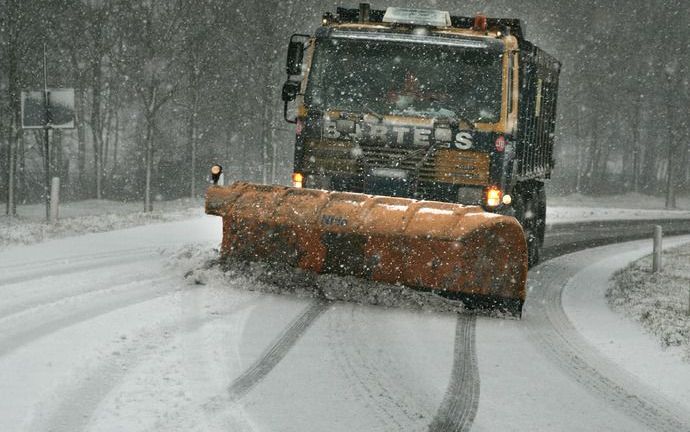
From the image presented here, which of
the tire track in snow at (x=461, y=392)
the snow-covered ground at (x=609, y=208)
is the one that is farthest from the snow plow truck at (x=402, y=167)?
the snow-covered ground at (x=609, y=208)

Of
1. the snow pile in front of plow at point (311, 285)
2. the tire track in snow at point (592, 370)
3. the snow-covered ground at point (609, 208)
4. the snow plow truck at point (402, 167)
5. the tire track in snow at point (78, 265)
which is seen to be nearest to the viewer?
the tire track in snow at point (592, 370)

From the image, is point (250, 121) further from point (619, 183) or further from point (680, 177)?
point (680, 177)

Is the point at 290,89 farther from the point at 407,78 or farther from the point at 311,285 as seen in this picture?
the point at 311,285

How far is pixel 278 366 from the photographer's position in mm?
5863

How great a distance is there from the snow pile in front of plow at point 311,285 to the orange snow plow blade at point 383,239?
0.09 metres

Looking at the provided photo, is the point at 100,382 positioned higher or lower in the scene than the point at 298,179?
lower

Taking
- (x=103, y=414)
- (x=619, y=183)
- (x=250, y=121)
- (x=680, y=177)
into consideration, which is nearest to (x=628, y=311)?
(x=103, y=414)

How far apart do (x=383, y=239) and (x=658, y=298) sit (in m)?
4.17

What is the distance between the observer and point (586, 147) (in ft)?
173

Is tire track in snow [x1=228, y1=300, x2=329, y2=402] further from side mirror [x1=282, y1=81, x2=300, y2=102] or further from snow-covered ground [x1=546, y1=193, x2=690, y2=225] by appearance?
snow-covered ground [x1=546, y1=193, x2=690, y2=225]

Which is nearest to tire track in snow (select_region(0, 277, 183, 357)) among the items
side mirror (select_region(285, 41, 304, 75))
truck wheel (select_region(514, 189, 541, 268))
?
side mirror (select_region(285, 41, 304, 75))

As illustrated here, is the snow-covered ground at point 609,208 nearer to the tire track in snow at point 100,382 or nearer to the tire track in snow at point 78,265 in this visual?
the tire track in snow at point 78,265

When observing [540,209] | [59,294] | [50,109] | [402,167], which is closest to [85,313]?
[59,294]

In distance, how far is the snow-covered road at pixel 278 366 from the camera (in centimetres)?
480
